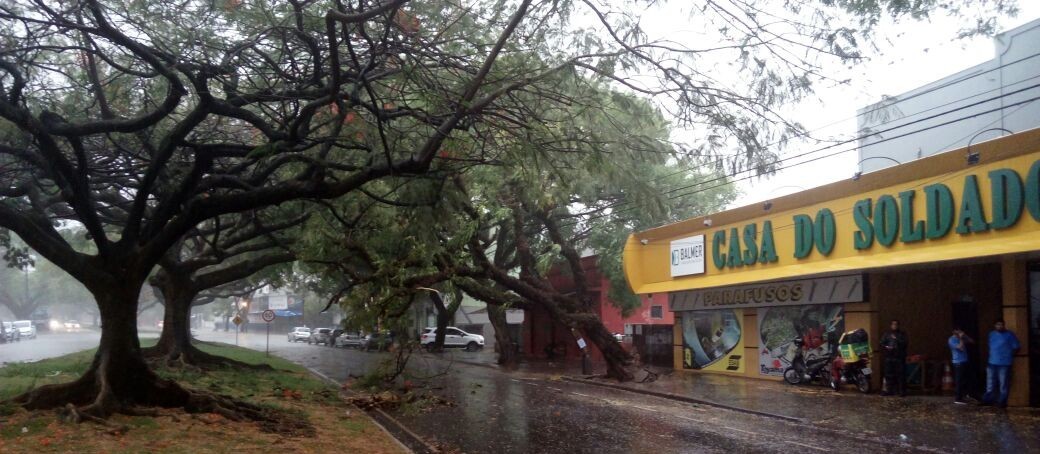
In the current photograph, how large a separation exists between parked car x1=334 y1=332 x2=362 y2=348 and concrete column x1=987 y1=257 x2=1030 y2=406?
3758cm

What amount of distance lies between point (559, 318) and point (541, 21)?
12.8 m

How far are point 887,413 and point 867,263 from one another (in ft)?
10.8

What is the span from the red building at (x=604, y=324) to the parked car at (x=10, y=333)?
1283 inches

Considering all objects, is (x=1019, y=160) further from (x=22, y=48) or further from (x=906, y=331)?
(x=22, y=48)

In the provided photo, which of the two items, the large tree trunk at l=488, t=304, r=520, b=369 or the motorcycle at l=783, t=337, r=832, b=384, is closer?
the motorcycle at l=783, t=337, r=832, b=384

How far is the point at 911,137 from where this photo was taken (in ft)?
82.0

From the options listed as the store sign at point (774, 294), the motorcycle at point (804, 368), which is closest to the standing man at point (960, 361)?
the store sign at point (774, 294)

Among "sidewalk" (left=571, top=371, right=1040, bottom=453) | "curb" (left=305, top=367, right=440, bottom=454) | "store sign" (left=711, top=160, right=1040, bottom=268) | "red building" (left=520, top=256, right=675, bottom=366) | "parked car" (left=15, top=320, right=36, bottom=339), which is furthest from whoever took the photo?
"parked car" (left=15, top=320, right=36, bottom=339)

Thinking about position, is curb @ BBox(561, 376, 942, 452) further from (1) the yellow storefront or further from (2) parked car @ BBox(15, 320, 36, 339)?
(2) parked car @ BBox(15, 320, 36, 339)

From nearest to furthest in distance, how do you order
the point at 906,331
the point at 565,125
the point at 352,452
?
the point at 352,452 < the point at 565,125 < the point at 906,331

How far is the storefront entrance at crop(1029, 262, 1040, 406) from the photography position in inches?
532

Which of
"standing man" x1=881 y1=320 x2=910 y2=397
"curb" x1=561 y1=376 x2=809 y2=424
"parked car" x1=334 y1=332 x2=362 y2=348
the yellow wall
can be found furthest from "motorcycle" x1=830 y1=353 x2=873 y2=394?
"parked car" x1=334 y1=332 x2=362 y2=348

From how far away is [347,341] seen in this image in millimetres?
48469

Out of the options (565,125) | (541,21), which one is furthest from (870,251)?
(541,21)
